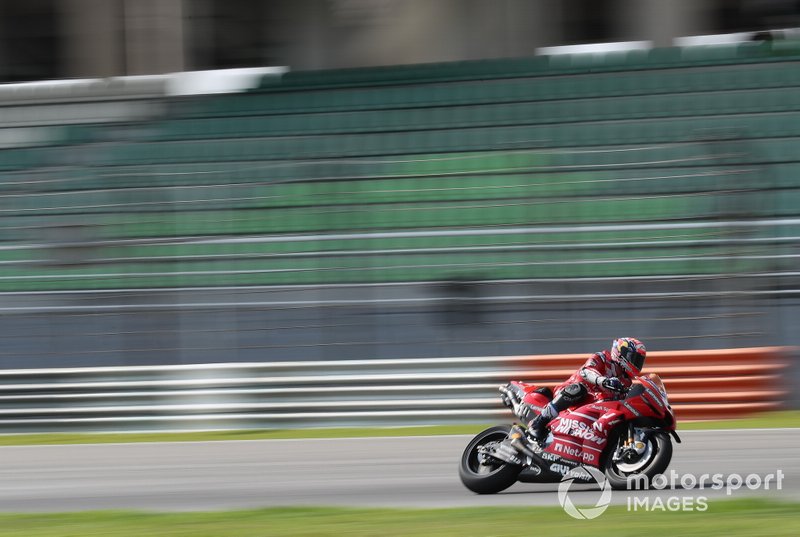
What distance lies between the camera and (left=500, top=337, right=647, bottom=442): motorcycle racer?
22.6 feet

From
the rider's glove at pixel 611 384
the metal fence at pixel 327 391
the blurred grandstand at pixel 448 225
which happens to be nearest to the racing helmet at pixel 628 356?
the rider's glove at pixel 611 384

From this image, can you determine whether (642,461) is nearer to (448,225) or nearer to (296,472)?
(296,472)

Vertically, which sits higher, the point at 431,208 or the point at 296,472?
the point at 431,208

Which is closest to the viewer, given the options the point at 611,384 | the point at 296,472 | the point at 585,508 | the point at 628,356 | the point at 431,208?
the point at 585,508

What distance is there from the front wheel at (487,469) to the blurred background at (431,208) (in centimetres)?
370

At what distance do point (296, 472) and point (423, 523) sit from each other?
8.41ft

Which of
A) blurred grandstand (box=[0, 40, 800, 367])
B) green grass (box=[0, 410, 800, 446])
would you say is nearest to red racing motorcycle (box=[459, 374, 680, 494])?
green grass (box=[0, 410, 800, 446])

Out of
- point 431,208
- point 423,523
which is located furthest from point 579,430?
point 431,208

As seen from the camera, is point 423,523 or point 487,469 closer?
point 423,523

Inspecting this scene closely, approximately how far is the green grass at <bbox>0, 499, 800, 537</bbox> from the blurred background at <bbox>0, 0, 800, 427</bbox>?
169 inches

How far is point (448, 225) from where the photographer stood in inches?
480

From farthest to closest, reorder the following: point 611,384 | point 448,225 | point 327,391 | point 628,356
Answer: point 448,225 → point 327,391 → point 628,356 → point 611,384

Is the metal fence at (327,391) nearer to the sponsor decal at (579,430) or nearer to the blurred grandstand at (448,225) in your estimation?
the blurred grandstand at (448,225)

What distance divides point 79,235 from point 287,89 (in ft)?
11.6
